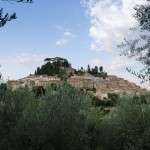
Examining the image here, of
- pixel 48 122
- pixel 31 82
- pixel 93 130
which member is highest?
pixel 31 82

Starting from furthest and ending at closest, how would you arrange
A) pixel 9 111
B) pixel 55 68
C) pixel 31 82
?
pixel 55 68 → pixel 31 82 → pixel 9 111

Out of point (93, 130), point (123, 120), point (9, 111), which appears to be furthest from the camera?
point (93, 130)

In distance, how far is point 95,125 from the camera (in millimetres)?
15523

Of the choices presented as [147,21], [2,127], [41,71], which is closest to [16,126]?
[2,127]

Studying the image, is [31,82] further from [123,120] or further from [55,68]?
[55,68]

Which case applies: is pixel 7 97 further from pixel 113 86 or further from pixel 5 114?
pixel 113 86

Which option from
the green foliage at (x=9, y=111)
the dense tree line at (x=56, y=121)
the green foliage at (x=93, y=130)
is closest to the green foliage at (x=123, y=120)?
the dense tree line at (x=56, y=121)

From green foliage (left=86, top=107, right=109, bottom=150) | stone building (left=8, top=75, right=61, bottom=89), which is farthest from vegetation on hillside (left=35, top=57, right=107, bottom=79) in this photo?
green foliage (left=86, top=107, right=109, bottom=150)

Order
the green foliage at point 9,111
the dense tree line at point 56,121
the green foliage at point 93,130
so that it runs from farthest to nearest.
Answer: the green foliage at point 93,130 < the dense tree line at point 56,121 < the green foliage at point 9,111

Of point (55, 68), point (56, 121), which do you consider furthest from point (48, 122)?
point (55, 68)

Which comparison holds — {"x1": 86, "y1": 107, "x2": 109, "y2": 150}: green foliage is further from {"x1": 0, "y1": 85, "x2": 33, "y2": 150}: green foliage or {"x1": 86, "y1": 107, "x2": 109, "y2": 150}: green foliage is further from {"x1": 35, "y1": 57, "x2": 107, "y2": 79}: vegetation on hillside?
{"x1": 35, "y1": 57, "x2": 107, "y2": 79}: vegetation on hillside

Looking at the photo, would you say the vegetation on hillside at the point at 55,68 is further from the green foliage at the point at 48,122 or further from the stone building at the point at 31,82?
the green foliage at the point at 48,122

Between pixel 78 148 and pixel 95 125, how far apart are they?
2.18 meters

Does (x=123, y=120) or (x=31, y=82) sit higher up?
(x=31, y=82)
